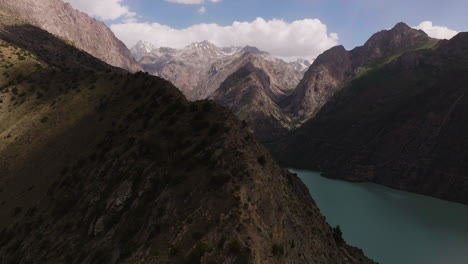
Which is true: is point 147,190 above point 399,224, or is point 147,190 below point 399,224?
above

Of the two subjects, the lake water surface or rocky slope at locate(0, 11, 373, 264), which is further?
the lake water surface

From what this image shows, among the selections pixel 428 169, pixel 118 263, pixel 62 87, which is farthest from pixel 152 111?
pixel 428 169

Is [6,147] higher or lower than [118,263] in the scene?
lower

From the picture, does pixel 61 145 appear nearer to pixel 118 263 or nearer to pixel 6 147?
pixel 6 147

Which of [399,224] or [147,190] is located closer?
[147,190]

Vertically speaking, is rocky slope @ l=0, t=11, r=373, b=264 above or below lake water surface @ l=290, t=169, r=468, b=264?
above

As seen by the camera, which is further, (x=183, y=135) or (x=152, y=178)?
(x=183, y=135)
